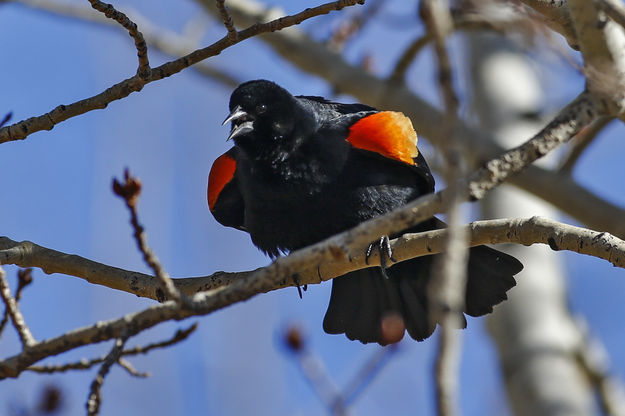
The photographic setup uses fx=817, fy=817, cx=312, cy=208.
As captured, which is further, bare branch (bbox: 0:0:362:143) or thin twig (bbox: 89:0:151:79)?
bare branch (bbox: 0:0:362:143)

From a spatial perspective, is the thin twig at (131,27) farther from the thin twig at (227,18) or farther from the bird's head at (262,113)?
the bird's head at (262,113)

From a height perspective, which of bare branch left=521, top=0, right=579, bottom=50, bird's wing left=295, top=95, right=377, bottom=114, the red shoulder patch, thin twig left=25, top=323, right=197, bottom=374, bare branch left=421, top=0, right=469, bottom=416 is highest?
bird's wing left=295, top=95, right=377, bottom=114

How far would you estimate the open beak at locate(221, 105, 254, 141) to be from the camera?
3.89 m

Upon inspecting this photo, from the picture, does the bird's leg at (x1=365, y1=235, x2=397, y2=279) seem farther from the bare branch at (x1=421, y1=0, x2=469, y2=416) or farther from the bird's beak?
the bare branch at (x1=421, y1=0, x2=469, y2=416)

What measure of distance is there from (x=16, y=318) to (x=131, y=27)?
993mm

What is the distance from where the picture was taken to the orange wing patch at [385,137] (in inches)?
148

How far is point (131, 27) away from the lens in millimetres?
2645

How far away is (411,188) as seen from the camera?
3.88 meters

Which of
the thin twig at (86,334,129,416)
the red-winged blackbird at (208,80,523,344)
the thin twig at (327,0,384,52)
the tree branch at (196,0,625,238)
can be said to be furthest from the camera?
the thin twig at (327,0,384,52)

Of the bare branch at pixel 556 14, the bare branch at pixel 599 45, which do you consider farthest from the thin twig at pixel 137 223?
Answer: the bare branch at pixel 556 14

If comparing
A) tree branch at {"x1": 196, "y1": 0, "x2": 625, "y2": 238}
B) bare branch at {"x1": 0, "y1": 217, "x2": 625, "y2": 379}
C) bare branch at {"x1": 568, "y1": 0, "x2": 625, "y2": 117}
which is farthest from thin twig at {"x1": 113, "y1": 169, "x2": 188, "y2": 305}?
tree branch at {"x1": 196, "y1": 0, "x2": 625, "y2": 238}

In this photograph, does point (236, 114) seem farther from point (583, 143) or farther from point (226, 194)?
point (583, 143)

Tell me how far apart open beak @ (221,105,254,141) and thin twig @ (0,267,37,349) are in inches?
66.8

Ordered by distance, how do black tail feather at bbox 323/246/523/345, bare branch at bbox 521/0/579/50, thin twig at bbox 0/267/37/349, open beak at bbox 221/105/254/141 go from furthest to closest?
black tail feather at bbox 323/246/523/345, open beak at bbox 221/105/254/141, bare branch at bbox 521/0/579/50, thin twig at bbox 0/267/37/349
